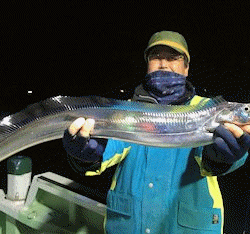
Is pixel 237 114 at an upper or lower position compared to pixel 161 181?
upper

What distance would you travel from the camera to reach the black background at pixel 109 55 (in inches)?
616

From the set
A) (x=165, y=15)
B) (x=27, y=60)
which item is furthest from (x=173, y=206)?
(x=27, y=60)

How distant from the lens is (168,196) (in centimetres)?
227

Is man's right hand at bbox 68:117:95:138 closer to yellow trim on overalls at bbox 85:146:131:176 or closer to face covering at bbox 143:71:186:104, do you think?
yellow trim on overalls at bbox 85:146:131:176

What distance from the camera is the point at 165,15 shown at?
34656 millimetres

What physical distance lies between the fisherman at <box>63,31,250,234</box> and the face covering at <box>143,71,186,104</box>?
0.4 inches

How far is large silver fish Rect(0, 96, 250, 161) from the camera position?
2.08 meters

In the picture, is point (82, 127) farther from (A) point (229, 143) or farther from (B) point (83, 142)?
(A) point (229, 143)

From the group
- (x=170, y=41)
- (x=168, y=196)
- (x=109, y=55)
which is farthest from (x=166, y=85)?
(x=109, y=55)

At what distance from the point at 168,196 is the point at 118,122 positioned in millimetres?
650

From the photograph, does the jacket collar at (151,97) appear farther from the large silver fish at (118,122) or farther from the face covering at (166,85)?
the large silver fish at (118,122)

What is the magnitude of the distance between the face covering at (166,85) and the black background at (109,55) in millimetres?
1193

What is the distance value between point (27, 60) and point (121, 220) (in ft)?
217

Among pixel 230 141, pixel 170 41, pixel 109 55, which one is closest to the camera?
pixel 230 141
